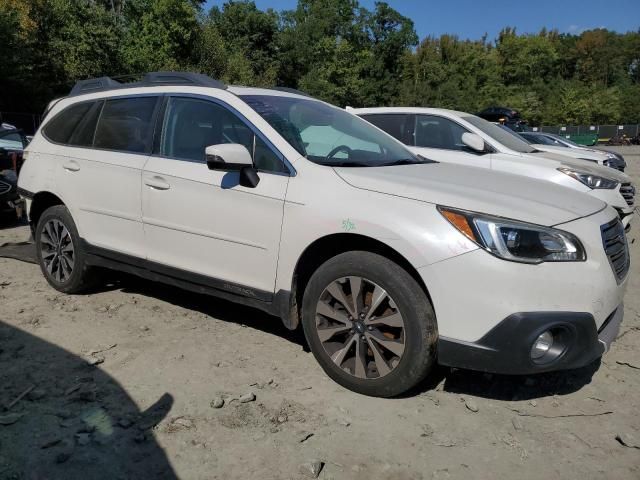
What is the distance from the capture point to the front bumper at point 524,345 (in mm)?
2643

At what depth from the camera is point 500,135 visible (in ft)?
24.7

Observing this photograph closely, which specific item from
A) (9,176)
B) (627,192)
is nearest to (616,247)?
(627,192)

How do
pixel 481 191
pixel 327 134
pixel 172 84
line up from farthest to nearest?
1. pixel 172 84
2. pixel 327 134
3. pixel 481 191

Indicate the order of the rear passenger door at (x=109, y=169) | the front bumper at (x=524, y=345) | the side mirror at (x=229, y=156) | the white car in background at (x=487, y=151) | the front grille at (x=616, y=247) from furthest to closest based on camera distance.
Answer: the white car in background at (x=487, y=151), the rear passenger door at (x=109, y=169), the side mirror at (x=229, y=156), the front grille at (x=616, y=247), the front bumper at (x=524, y=345)

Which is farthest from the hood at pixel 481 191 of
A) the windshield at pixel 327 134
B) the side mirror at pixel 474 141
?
the side mirror at pixel 474 141

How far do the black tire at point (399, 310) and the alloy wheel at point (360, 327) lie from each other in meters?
0.02

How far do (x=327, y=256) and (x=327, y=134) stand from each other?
38.8 inches

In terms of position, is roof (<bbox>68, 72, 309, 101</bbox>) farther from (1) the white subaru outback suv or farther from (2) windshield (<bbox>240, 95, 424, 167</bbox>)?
(2) windshield (<bbox>240, 95, 424, 167</bbox>)

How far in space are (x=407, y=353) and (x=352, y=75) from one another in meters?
66.5

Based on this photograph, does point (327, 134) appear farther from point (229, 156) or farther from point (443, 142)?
point (443, 142)

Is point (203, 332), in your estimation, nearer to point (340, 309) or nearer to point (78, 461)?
point (340, 309)

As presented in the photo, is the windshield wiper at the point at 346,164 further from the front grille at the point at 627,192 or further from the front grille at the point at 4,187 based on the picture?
the front grille at the point at 4,187

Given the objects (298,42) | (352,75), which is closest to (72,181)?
(352,75)

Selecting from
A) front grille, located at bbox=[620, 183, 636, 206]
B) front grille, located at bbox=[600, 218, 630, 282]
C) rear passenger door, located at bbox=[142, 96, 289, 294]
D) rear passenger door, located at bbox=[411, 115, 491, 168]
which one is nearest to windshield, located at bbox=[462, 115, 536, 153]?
rear passenger door, located at bbox=[411, 115, 491, 168]
